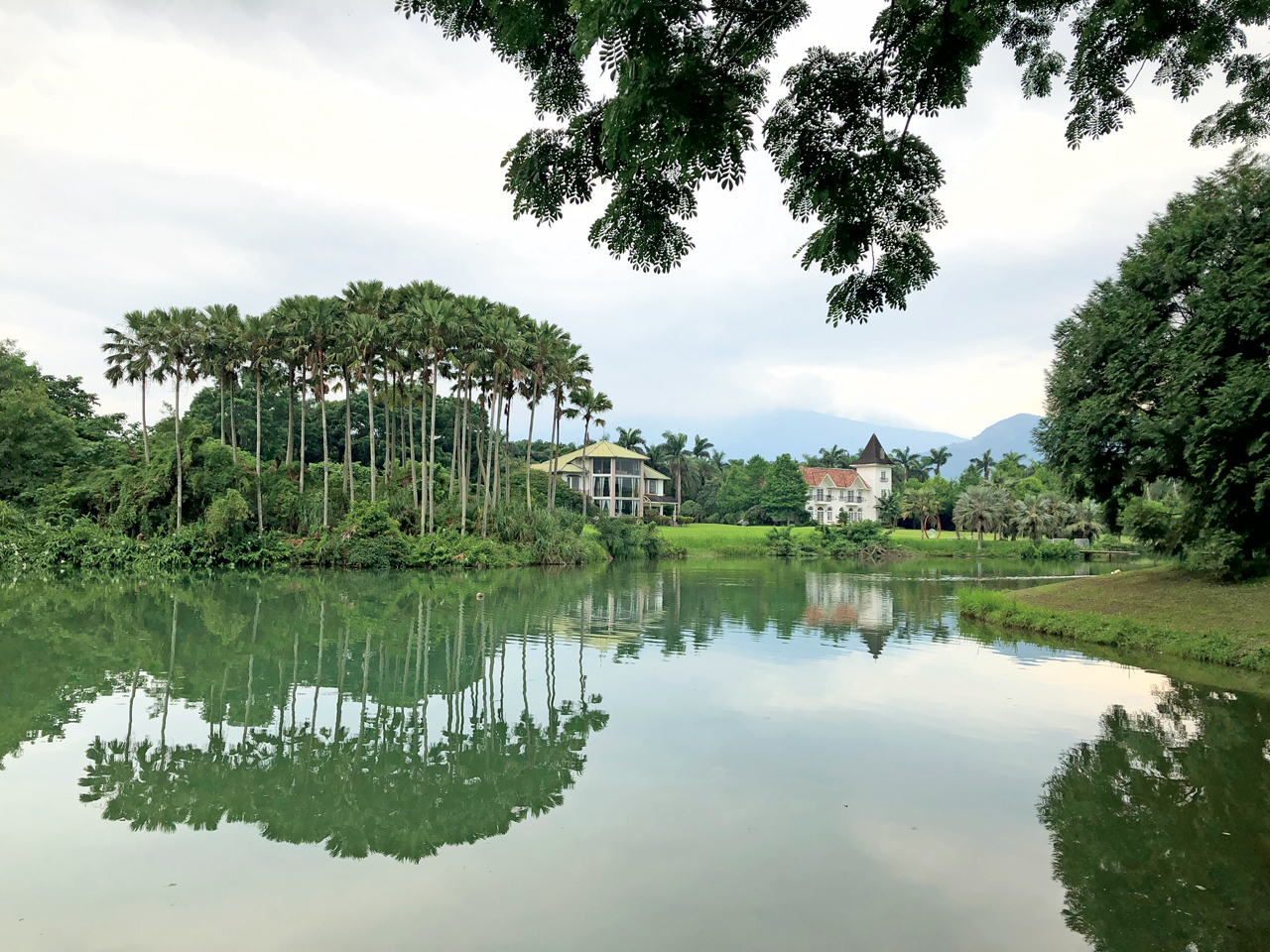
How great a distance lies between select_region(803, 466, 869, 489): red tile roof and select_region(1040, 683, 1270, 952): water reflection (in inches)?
3108

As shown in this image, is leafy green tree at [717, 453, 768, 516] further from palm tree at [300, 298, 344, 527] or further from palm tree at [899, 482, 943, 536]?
palm tree at [300, 298, 344, 527]

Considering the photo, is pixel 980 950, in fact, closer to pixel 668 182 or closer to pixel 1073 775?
pixel 1073 775

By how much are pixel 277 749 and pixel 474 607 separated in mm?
14059

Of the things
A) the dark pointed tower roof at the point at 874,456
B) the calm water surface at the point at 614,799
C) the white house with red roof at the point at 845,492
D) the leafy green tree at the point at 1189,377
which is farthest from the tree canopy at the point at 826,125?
the dark pointed tower roof at the point at 874,456

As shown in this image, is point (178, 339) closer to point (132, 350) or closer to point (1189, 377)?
point (132, 350)

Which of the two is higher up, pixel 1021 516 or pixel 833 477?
pixel 833 477

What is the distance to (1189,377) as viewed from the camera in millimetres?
16438

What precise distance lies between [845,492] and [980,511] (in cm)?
2474

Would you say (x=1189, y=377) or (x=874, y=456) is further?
(x=874, y=456)

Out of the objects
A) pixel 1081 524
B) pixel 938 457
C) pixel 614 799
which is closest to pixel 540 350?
pixel 614 799

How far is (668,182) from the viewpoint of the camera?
543 cm

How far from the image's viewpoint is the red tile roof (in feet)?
294

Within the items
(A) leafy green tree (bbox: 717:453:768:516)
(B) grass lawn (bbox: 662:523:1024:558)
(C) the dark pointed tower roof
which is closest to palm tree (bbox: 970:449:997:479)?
(C) the dark pointed tower roof

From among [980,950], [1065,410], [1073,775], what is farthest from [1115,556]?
[980,950]
